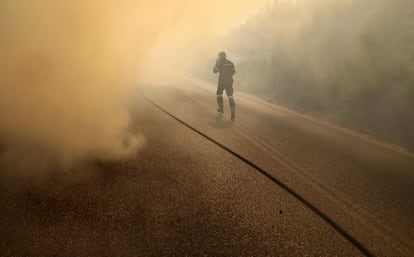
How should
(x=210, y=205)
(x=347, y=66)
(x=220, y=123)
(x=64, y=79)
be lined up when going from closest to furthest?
(x=210, y=205)
(x=64, y=79)
(x=220, y=123)
(x=347, y=66)

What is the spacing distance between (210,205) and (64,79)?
18.8ft

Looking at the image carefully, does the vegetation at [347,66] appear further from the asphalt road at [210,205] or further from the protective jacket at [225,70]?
the protective jacket at [225,70]

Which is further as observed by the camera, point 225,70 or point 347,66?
point 347,66

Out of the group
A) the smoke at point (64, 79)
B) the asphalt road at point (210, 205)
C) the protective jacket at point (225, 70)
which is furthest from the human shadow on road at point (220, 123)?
the smoke at point (64, 79)

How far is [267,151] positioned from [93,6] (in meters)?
6.67

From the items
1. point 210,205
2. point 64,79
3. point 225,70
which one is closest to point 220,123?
point 225,70

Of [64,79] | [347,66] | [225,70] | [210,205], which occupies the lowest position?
[210,205]

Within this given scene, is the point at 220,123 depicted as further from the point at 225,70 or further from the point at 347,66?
the point at 347,66

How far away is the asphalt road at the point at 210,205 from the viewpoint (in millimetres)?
2588

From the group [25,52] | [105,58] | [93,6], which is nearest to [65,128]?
[25,52]

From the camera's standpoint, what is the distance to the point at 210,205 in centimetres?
A: 328

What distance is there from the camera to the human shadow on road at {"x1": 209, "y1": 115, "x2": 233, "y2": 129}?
7.11 meters

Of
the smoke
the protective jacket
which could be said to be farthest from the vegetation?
the smoke

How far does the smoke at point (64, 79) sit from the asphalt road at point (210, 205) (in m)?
0.83
